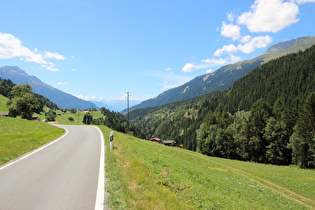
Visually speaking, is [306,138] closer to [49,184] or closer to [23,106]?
[49,184]

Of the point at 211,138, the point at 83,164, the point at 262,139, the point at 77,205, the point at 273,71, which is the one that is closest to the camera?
the point at 77,205

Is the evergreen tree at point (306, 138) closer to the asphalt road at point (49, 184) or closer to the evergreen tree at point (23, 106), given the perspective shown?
the asphalt road at point (49, 184)

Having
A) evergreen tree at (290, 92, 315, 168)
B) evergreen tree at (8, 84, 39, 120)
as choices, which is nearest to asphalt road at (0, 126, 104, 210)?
evergreen tree at (290, 92, 315, 168)

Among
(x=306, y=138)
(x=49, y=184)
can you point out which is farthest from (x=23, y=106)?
(x=306, y=138)

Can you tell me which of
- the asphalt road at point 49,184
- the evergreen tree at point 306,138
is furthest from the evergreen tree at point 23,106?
the evergreen tree at point 306,138

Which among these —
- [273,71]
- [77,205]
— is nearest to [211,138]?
[77,205]

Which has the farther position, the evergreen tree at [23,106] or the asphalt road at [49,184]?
the evergreen tree at [23,106]

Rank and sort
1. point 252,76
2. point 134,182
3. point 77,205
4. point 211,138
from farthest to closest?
point 252,76 → point 211,138 → point 134,182 → point 77,205

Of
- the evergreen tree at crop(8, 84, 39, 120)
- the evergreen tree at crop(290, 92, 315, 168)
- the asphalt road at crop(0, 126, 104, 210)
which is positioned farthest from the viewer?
the evergreen tree at crop(8, 84, 39, 120)

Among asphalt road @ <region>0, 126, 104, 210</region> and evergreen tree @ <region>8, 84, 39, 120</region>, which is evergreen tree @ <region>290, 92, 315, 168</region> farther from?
evergreen tree @ <region>8, 84, 39, 120</region>

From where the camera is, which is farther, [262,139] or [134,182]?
[262,139]

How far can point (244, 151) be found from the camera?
6525cm

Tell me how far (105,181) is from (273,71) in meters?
206

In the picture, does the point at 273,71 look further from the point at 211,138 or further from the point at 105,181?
the point at 105,181
